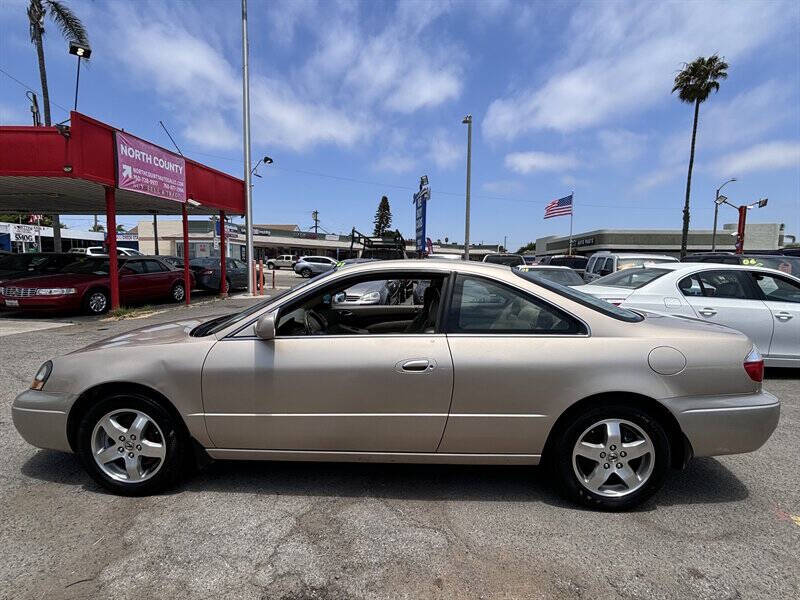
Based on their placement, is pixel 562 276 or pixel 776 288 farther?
pixel 562 276

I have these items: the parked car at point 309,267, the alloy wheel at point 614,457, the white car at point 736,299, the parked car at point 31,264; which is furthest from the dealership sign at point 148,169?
Answer: the parked car at point 309,267

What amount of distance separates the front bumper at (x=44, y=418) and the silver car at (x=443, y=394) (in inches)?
0.4

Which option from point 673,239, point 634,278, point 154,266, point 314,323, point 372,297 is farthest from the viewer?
point 673,239

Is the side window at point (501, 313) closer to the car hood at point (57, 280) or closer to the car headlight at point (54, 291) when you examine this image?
the car headlight at point (54, 291)

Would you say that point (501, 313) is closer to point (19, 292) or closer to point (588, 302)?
point (588, 302)

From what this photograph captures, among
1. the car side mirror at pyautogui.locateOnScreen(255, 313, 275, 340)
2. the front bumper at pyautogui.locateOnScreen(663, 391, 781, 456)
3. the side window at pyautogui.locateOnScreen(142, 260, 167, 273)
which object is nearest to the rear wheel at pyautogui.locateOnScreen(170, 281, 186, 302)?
the side window at pyautogui.locateOnScreen(142, 260, 167, 273)

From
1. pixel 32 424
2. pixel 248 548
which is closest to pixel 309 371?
pixel 248 548

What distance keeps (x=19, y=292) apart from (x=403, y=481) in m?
11.1

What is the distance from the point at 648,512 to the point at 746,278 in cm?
466

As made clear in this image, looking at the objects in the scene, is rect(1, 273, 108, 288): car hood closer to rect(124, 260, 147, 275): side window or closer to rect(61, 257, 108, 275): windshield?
rect(61, 257, 108, 275): windshield

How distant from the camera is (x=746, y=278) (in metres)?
5.99

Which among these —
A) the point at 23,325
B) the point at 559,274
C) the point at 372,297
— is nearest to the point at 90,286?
the point at 23,325

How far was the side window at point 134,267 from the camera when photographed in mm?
12568

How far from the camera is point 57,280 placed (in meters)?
10.8
